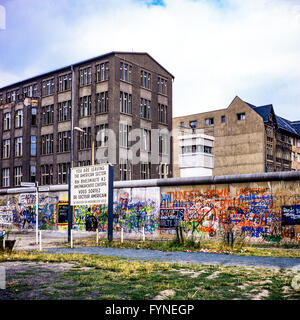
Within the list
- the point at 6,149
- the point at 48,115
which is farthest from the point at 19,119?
the point at 48,115

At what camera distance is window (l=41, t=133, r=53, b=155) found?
174 ft

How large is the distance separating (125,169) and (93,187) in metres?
26.3

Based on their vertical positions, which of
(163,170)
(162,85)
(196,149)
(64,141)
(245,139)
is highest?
(162,85)

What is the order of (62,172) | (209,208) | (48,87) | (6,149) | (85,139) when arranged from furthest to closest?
(6,149) < (48,87) < (62,172) < (85,139) < (209,208)

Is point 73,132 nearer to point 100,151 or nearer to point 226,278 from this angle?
point 100,151

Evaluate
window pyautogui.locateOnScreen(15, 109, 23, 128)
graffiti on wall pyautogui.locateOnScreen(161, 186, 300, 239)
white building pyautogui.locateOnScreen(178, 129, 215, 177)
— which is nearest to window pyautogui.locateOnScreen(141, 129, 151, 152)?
window pyautogui.locateOnScreen(15, 109, 23, 128)

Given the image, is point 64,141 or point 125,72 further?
point 64,141

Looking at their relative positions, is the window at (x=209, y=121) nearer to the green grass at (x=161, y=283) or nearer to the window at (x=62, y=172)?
the window at (x=62, y=172)

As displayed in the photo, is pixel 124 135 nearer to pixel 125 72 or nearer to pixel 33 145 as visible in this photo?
pixel 125 72

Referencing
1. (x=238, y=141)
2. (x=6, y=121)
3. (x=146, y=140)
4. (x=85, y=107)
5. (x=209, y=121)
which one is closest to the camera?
(x=85, y=107)

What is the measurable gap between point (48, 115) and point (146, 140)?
42.1ft

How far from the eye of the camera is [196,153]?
8200 centimetres

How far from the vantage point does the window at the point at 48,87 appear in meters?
53.6

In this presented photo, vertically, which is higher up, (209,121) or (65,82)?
(209,121)
